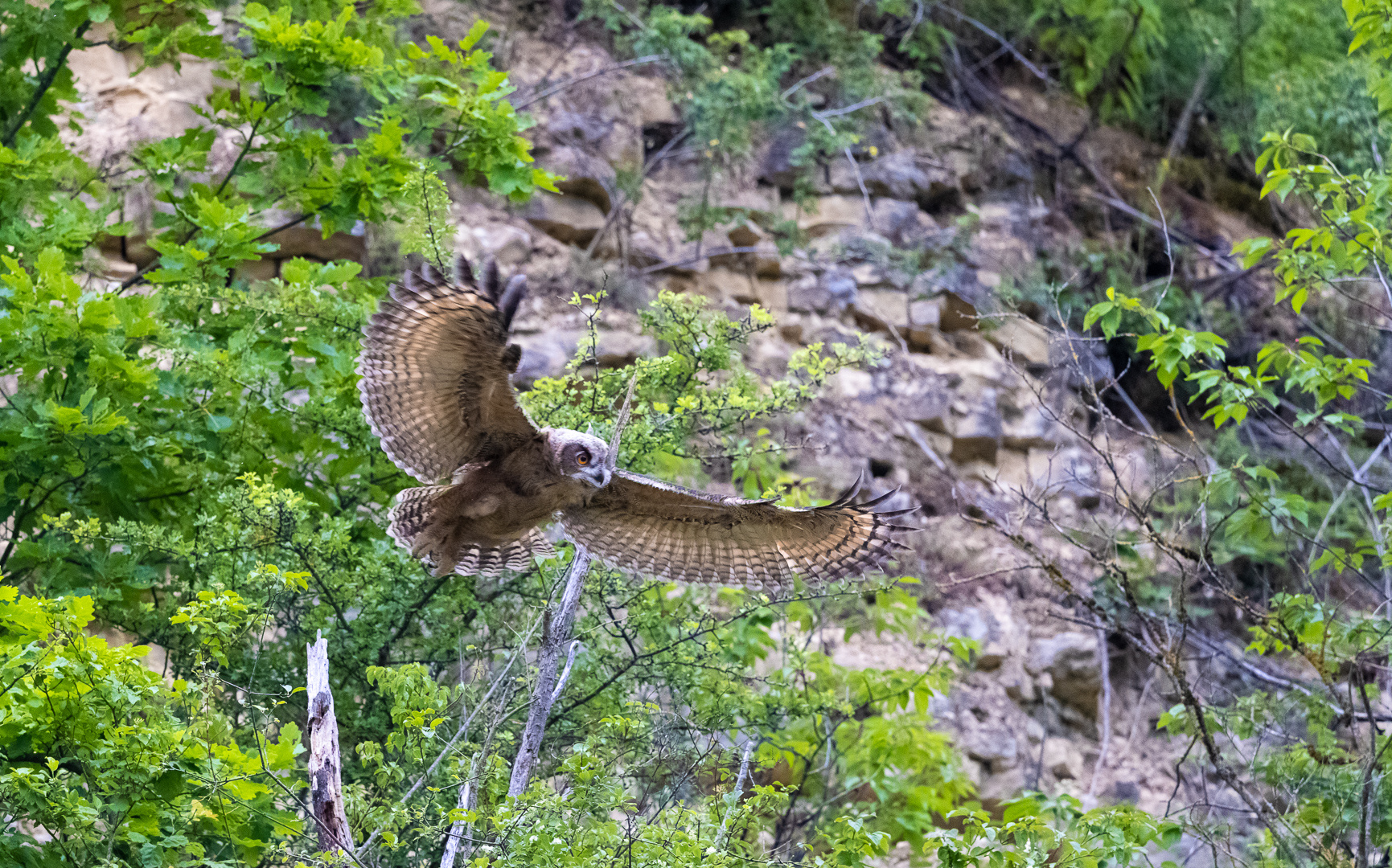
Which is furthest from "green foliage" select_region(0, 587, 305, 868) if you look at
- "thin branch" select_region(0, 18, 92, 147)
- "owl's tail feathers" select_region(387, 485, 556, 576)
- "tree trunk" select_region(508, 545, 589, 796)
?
"thin branch" select_region(0, 18, 92, 147)

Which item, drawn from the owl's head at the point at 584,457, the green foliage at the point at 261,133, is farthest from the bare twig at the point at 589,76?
the owl's head at the point at 584,457

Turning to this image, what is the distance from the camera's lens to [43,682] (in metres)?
3.54

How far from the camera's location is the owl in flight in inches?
162

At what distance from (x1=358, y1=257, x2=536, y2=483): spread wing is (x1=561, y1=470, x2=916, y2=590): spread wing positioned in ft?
1.81

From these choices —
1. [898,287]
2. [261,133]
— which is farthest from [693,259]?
[261,133]

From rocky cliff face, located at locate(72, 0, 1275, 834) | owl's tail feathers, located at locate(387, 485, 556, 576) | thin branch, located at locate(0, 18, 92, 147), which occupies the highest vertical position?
thin branch, located at locate(0, 18, 92, 147)

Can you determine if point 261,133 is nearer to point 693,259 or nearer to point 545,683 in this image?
point 545,683

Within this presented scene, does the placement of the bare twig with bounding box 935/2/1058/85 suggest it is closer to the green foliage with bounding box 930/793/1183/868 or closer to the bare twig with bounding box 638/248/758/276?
the bare twig with bounding box 638/248/758/276

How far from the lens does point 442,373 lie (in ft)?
14.0

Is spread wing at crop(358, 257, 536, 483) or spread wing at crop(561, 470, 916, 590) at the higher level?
spread wing at crop(358, 257, 536, 483)

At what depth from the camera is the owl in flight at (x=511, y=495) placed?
4.12m

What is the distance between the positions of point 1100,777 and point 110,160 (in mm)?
8448

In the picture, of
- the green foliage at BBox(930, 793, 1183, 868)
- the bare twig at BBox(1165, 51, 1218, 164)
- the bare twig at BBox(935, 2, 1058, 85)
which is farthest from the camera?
the bare twig at BBox(1165, 51, 1218, 164)

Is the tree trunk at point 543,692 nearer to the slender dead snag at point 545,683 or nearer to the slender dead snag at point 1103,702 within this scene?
the slender dead snag at point 545,683
